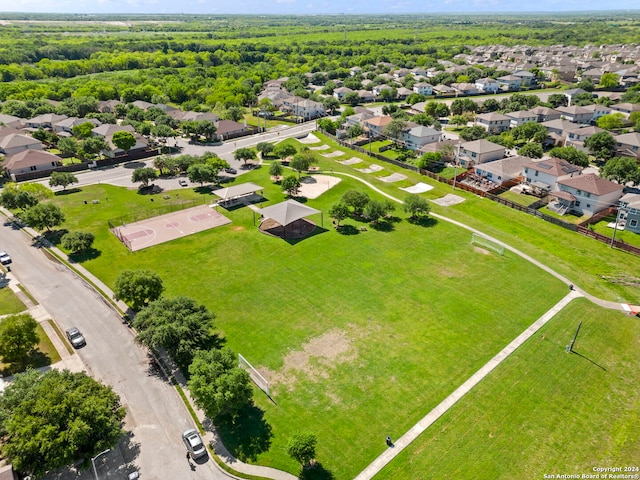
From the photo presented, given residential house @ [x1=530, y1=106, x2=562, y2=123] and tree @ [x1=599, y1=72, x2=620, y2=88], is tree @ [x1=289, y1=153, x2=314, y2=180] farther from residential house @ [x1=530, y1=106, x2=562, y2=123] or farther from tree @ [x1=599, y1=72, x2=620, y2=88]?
tree @ [x1=599, y1=72, x2=620, y2=88]

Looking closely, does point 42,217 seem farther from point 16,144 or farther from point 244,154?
point 16,144

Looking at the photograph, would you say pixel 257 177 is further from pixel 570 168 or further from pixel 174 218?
pixel 570 168

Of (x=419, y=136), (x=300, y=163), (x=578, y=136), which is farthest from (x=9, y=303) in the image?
(x=578, y=136)

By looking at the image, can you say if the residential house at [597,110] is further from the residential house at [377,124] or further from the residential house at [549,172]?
the residential house at [377,124]

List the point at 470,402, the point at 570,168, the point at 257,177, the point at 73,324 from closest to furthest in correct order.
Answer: the point at 470,402, the point at 73,324, the point at 570,168, the point at 257,177

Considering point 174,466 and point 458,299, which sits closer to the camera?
point 174,466

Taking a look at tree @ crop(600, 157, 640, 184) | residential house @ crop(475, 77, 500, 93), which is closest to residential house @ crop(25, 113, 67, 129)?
tree @ crop(600, 157, 640, 184)

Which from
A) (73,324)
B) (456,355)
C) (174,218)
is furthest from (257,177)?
(456,355)
